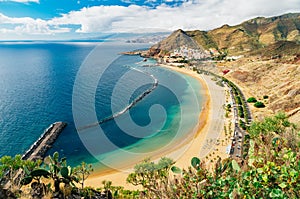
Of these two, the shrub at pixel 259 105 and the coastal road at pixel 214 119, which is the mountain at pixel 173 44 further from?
the shrub at pixel 259 105

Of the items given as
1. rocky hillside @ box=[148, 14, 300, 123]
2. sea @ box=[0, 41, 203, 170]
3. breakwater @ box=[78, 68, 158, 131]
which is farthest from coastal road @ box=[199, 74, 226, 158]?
breakwater @ box=[78, 68, 158, 131]

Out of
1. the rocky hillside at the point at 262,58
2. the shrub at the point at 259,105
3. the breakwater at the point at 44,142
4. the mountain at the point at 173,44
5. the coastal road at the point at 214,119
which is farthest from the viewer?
the mountain at the point at 173,44

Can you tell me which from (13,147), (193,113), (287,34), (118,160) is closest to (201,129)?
(193,113)

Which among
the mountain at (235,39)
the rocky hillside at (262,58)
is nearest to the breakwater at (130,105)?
the rocky hillside at (262,58)

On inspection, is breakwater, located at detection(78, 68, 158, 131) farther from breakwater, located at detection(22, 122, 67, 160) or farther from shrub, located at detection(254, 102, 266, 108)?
shrub, located at detection(254, 102, 266, 108)

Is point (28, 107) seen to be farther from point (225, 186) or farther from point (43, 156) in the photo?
point (225, 186)

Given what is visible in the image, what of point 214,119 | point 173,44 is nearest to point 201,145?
point 214,119
